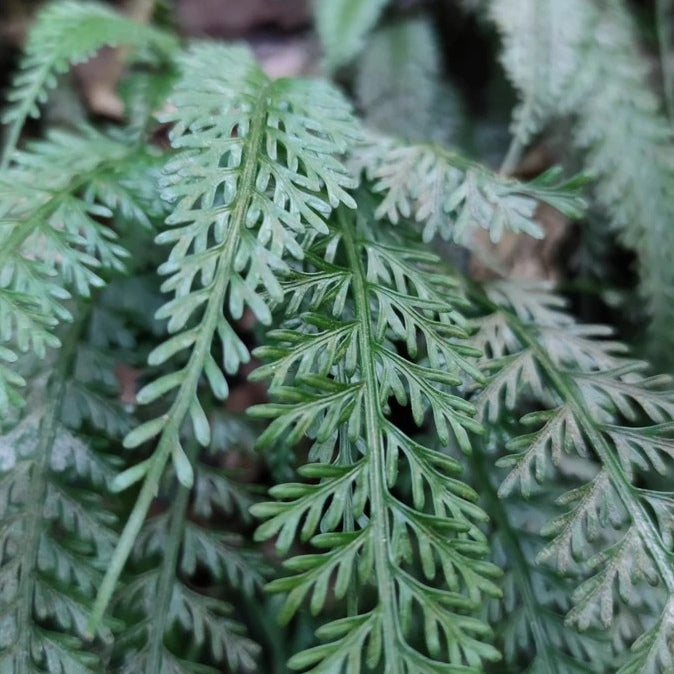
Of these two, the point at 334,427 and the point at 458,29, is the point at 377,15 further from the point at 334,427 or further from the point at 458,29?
the point at 334,427

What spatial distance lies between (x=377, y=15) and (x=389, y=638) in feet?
4.33

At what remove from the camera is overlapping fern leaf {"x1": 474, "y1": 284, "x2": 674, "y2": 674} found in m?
0.77

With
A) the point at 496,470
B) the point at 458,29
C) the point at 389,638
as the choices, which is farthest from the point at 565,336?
the point at 458,29

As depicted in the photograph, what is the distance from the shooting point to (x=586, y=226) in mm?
1402

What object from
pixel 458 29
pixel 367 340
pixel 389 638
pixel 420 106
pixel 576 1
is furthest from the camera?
pixel 458 29

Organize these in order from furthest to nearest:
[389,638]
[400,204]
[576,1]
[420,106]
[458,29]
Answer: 1. [458,29]
2. [420,106]
3. [576,1]
4. [400,204]
5. [389,638]

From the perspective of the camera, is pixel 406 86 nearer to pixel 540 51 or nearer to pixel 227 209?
pixel 540 51

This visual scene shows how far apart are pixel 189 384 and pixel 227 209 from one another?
22cm

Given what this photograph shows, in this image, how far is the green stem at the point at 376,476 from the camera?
2.22ft

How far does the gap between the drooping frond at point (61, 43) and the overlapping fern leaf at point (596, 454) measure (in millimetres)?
775

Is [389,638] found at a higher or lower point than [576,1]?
lower

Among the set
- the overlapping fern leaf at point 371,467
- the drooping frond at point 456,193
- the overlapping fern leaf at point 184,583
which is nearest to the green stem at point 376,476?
the overlapping fern leaf at point 371,467

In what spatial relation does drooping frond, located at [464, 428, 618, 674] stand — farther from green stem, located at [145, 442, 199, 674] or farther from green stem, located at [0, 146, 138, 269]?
green stem, located at [0, 146, 138, 269]

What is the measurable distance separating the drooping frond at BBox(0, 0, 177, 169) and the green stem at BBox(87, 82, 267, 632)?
446 mm
